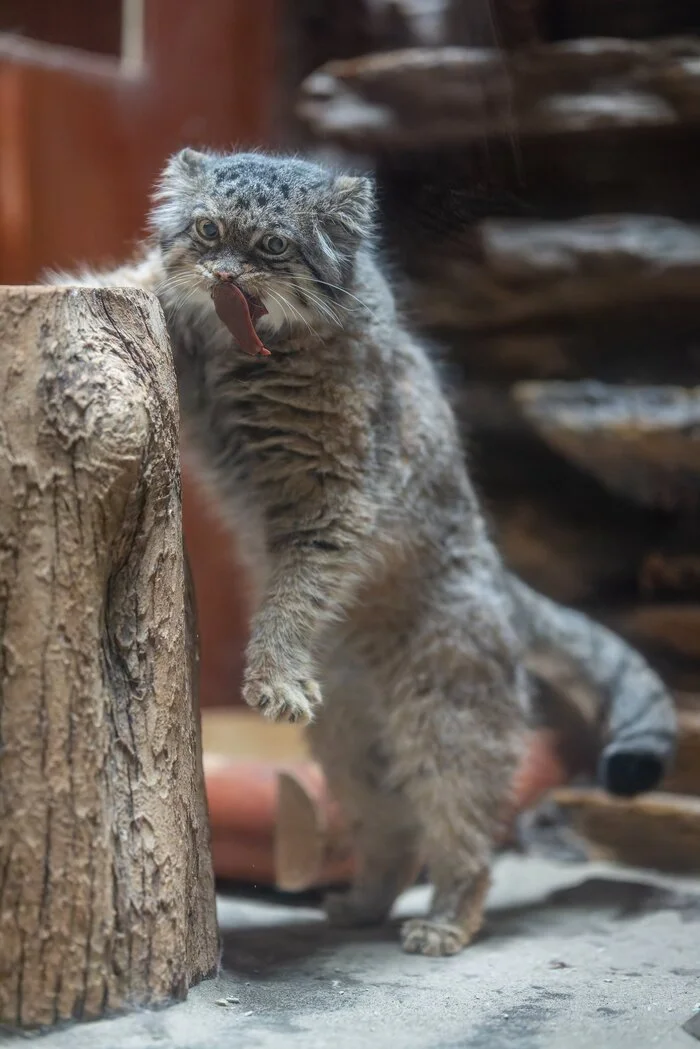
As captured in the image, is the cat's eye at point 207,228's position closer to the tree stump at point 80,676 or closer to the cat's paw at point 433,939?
the tree stump at point 80,676

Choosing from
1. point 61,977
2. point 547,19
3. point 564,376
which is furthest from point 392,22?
point 61,977

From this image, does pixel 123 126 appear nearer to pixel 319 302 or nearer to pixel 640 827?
pixel 319 302

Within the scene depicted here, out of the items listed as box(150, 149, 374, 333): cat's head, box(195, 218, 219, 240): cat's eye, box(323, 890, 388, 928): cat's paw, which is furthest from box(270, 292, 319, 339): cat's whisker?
box(323, 890, 388, 928): cat's paw

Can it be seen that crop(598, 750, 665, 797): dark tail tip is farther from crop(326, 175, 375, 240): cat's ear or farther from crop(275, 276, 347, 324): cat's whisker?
crop(326, 175, 375, 240): cat's ear

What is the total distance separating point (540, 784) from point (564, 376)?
170cm

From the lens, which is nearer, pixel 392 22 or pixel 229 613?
pixel 392 22

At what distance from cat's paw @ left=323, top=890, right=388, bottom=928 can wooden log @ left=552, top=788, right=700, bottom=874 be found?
3.63 ft

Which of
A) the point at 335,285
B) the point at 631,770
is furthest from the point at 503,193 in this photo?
the point at 631,770

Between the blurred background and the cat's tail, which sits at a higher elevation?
the blurred background

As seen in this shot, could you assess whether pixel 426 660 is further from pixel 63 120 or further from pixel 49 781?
pixel 63 120

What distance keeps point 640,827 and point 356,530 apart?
Result: 2.06m

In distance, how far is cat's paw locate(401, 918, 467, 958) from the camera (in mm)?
3633

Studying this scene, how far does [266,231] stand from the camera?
3.12 meters

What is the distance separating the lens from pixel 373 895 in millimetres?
4098
